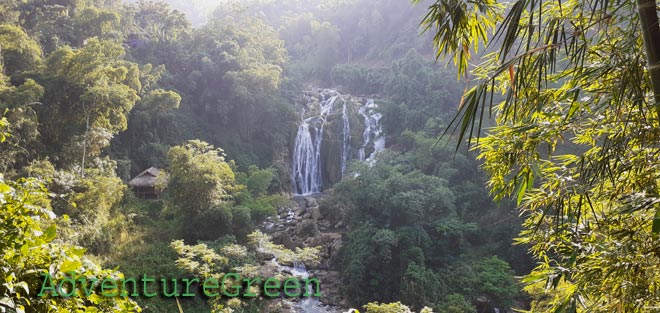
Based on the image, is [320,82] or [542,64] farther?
[320,82]

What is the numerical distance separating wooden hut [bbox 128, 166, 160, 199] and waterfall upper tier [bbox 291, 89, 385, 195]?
5792mm

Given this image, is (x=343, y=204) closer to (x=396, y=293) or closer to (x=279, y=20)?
(x=396, y=293)

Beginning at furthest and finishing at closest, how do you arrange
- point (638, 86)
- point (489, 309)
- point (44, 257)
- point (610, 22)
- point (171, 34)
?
point (171, 34) → point (489, 309) → point (610, 22) → point (638, 86) → point (44, 257)

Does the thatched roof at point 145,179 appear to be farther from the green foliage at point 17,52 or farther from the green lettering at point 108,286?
the green lettering at point 108,286

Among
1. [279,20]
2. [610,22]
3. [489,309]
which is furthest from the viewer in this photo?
[279,20]

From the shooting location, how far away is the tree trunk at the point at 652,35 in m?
1.25

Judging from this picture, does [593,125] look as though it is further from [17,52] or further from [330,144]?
[330,144]

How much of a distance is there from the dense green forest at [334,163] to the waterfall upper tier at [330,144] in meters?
0.09

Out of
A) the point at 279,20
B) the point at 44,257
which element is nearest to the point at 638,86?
the point at 44,257

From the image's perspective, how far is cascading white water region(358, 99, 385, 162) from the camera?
17.6 meters

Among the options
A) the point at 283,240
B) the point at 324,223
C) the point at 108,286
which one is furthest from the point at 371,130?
the point at 108,286

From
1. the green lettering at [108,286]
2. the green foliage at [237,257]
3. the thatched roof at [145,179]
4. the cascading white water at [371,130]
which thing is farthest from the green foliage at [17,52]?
the cascading white water at [371,130]

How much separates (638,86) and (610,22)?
33 cm

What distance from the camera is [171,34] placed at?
18547mm
